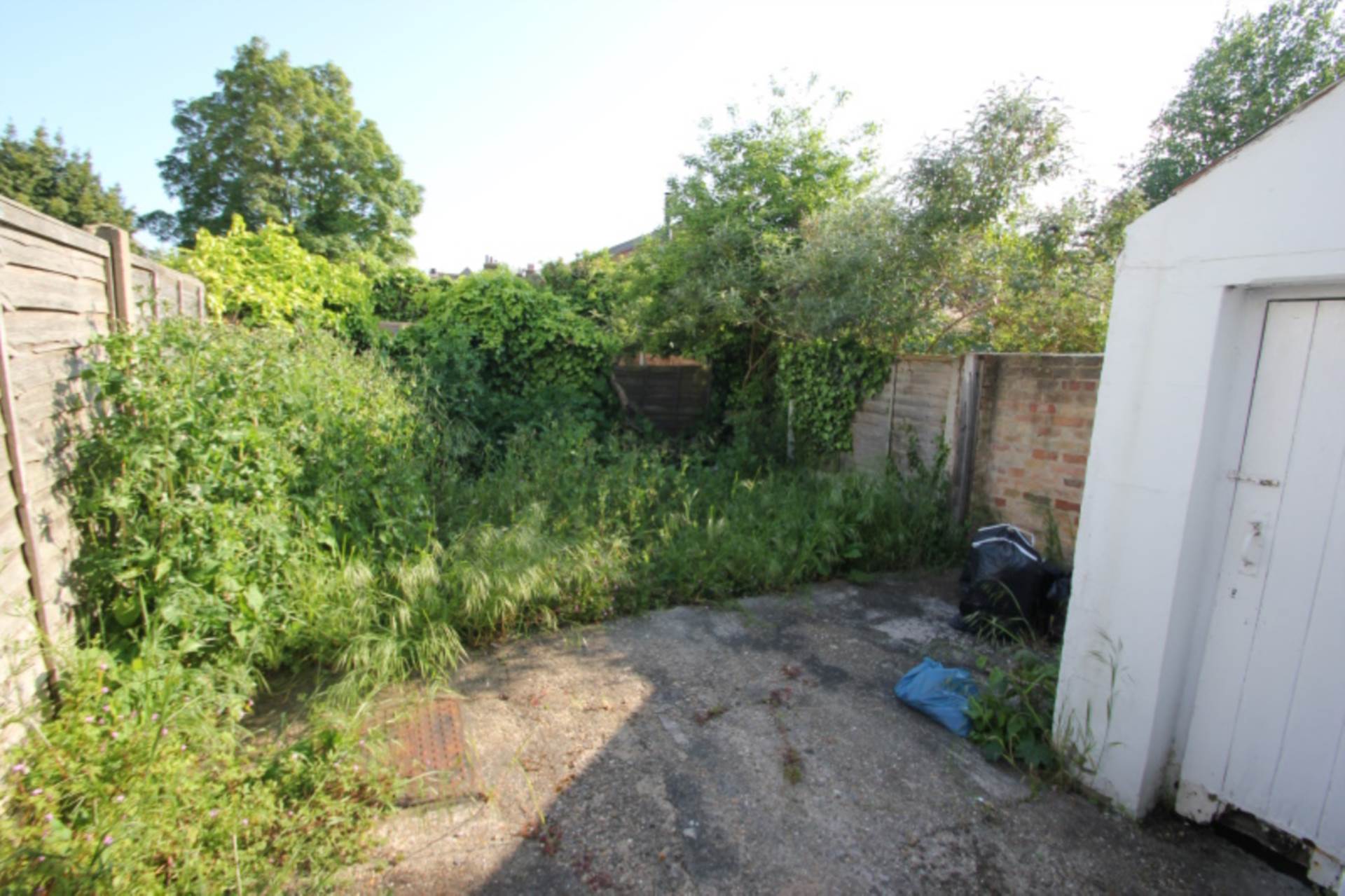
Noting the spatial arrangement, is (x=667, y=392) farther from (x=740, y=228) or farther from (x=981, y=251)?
(x=981, y=251)

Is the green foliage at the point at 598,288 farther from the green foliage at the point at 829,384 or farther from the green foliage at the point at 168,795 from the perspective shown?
the green foliage at the point at 168,795

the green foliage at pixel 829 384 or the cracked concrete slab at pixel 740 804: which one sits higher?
the green foliage at pixel 829 384

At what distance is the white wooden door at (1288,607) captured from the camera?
7.13 ft

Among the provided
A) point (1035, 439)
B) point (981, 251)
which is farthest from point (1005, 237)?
point (1035, 439)

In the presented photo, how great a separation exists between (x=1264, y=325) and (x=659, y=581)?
3.50 m

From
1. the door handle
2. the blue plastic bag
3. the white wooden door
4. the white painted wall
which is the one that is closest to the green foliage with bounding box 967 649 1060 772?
the blue plastic bag

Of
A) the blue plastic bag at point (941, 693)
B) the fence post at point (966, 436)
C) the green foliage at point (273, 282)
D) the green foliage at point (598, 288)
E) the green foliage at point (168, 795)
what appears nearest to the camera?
the green foliage at point (168, 795)

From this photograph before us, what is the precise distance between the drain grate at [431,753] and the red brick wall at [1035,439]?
13.2ft

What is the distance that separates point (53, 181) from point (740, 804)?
88.4ft

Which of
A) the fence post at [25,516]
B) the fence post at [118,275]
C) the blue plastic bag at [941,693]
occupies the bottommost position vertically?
the blue plastic bag at [941,693]

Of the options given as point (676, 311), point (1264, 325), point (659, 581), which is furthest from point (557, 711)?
point (676, 311)

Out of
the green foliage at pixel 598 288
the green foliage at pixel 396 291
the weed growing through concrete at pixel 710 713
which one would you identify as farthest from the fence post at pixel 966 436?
the green foliage at pixel 396 291

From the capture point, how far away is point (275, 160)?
24.8 meters

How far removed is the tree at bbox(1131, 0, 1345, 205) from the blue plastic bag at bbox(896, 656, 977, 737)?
14.2 metres
